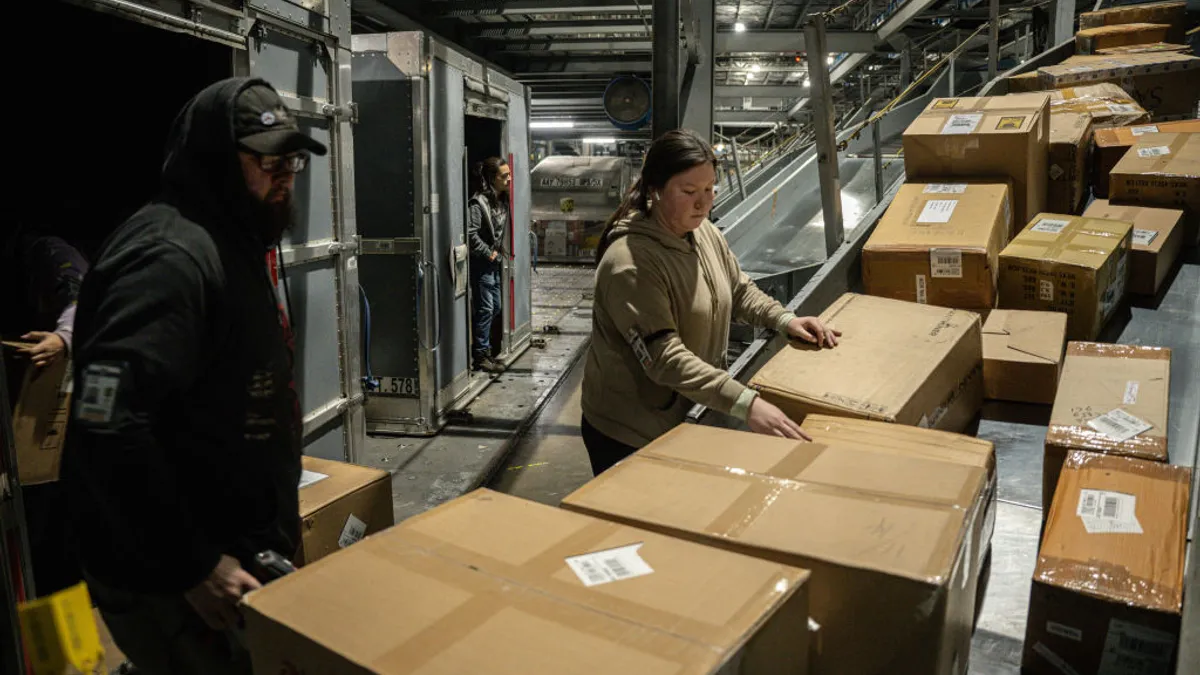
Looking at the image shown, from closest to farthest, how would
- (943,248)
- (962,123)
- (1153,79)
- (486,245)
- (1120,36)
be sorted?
(943,248)
(962,123)
(1153,79)
(1120,36)
(486,245)

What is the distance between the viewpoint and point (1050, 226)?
3135 millimetres

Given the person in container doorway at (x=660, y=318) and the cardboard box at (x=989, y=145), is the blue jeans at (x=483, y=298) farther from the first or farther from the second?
the person in container doorway at (x=660, y=318)

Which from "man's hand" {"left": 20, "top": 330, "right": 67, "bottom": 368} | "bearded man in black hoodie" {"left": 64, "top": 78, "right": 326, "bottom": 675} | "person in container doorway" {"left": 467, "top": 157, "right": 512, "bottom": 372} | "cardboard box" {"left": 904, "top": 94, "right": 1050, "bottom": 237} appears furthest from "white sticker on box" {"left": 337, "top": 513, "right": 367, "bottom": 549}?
"person in container doorway" {"left": 467, "top": 157, "right": 512, "bottom": 372}

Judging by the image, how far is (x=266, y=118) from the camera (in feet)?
4.74

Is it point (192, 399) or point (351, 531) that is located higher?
point (192, 399)

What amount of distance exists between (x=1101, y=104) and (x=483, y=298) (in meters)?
4.65

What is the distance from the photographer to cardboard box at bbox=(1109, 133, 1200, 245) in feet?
11.7

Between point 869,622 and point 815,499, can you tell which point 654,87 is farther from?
point 869,622

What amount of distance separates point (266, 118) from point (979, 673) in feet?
5.80

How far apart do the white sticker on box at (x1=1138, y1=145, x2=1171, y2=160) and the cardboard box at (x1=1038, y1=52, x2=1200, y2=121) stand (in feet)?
5.45

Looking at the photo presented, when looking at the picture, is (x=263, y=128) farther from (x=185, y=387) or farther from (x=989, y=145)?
(x=989, y=145)

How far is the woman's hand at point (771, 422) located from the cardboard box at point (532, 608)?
0.75 metres

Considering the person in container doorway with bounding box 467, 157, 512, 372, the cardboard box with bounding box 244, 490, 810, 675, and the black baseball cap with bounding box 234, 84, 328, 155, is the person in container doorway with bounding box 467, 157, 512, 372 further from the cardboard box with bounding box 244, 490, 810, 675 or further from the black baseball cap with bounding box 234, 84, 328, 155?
the cardboard box with bounding box 244, 490, 810, 675

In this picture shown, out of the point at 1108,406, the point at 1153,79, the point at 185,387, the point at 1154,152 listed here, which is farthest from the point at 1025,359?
the point at 1153,79
